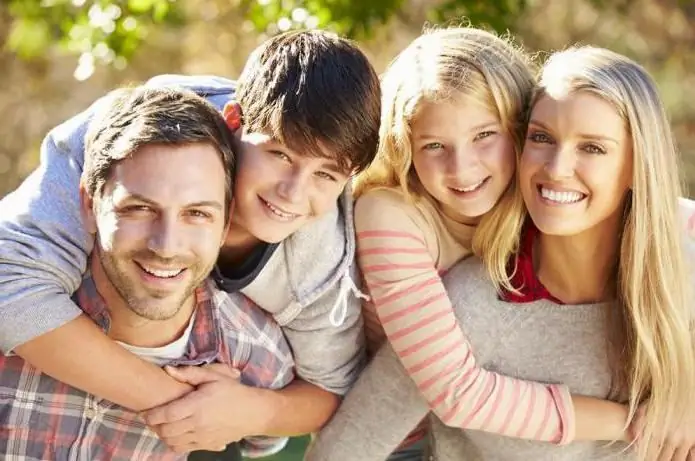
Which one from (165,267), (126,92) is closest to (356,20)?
(126,92)

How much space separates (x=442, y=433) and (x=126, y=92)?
3.43ft

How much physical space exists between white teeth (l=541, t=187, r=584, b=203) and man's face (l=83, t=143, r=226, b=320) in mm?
649

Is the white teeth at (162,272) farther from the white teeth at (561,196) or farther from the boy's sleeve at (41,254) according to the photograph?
the white teeth at (561,196)

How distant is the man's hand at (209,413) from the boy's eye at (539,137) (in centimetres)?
79

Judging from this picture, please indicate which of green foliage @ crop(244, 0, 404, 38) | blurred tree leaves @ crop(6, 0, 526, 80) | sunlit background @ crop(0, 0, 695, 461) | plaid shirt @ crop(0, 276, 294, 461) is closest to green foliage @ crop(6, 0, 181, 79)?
blurred tree leaves @ crop(6, 0, 526, 80)

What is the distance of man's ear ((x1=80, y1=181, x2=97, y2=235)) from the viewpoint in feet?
6.89

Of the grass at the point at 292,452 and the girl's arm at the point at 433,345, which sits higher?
the girl's arm at the point at 433,345

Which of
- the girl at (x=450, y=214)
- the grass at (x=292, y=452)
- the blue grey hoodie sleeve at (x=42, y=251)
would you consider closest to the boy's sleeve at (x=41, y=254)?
the blue grey hoodie sleeve at (x=42, y=251)

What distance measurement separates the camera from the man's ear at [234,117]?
2.21m

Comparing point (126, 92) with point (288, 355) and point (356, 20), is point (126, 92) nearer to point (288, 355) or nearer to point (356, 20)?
point (288, 355)

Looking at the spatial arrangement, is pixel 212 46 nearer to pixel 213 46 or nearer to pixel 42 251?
pixel 213 46

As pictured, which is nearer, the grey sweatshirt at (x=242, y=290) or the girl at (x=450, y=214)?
the grey sweatshirt at (x=242, y=290)

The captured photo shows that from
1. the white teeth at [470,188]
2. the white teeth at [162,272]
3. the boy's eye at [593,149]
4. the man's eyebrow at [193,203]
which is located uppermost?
the boy's eye at [593,149]

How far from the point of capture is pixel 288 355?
238 centimetres
